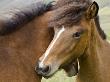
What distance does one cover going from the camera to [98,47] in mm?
5914

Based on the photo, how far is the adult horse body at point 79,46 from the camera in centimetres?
510

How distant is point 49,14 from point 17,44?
0.66 meters

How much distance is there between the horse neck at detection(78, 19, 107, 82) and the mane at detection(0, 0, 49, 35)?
94 cm

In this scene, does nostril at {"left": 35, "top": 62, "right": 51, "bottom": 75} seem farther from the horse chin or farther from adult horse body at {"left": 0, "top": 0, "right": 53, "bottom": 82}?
the horse chin

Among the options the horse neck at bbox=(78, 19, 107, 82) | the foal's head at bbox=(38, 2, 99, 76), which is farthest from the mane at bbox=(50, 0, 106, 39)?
the horse neck at bbox=(78, 19, 107, 82)

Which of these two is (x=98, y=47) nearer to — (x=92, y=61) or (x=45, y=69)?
(x=92, y=61)

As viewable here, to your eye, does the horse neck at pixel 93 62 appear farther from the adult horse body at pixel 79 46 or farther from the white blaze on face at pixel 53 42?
the white blaze on face at pixel 53 42

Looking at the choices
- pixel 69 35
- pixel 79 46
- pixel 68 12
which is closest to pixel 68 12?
pixel 68 12

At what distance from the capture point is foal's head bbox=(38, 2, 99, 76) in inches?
200

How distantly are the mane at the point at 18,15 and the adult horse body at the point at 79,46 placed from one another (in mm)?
271

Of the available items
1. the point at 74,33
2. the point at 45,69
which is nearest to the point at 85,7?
the point at 74,33

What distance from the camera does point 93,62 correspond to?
5828 millimetres

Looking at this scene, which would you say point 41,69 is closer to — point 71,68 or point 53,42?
point 53,42

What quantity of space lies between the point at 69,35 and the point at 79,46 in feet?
0.80
